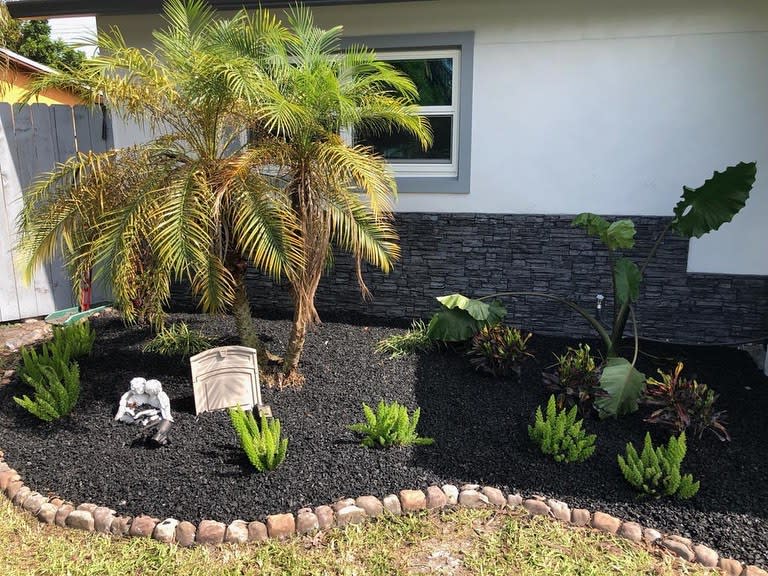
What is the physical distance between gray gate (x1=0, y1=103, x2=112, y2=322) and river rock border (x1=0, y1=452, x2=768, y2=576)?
359cm

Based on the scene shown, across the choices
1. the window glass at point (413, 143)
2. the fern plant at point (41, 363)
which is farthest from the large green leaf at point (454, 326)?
the fern plant at point (41, 363)

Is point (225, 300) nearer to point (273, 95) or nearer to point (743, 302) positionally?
point (273, 95)

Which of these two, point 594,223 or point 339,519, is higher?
point 594,223

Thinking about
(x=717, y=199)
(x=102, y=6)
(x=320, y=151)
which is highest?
(x=102, y=6)

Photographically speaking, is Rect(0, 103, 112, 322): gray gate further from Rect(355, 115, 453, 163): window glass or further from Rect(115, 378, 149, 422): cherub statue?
Rect(355, 115, 453, 163): window glass

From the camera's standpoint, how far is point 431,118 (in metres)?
5.81

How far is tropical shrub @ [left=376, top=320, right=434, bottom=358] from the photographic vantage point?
5045 millimetres

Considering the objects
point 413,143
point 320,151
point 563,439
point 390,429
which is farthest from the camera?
point 413,143

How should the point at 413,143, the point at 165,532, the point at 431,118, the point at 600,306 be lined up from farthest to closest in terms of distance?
the point at 413,143 < the point at 431,118 < the point at 600,306 < the point at 165,532

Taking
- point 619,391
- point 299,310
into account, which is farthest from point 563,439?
point 299,310

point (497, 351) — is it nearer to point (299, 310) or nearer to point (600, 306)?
point (600, 306)

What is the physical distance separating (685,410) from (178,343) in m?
4.16

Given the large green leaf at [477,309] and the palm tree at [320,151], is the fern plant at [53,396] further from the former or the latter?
the large green leaf at [477,309]

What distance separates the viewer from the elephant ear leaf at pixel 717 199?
4207 millimetres
